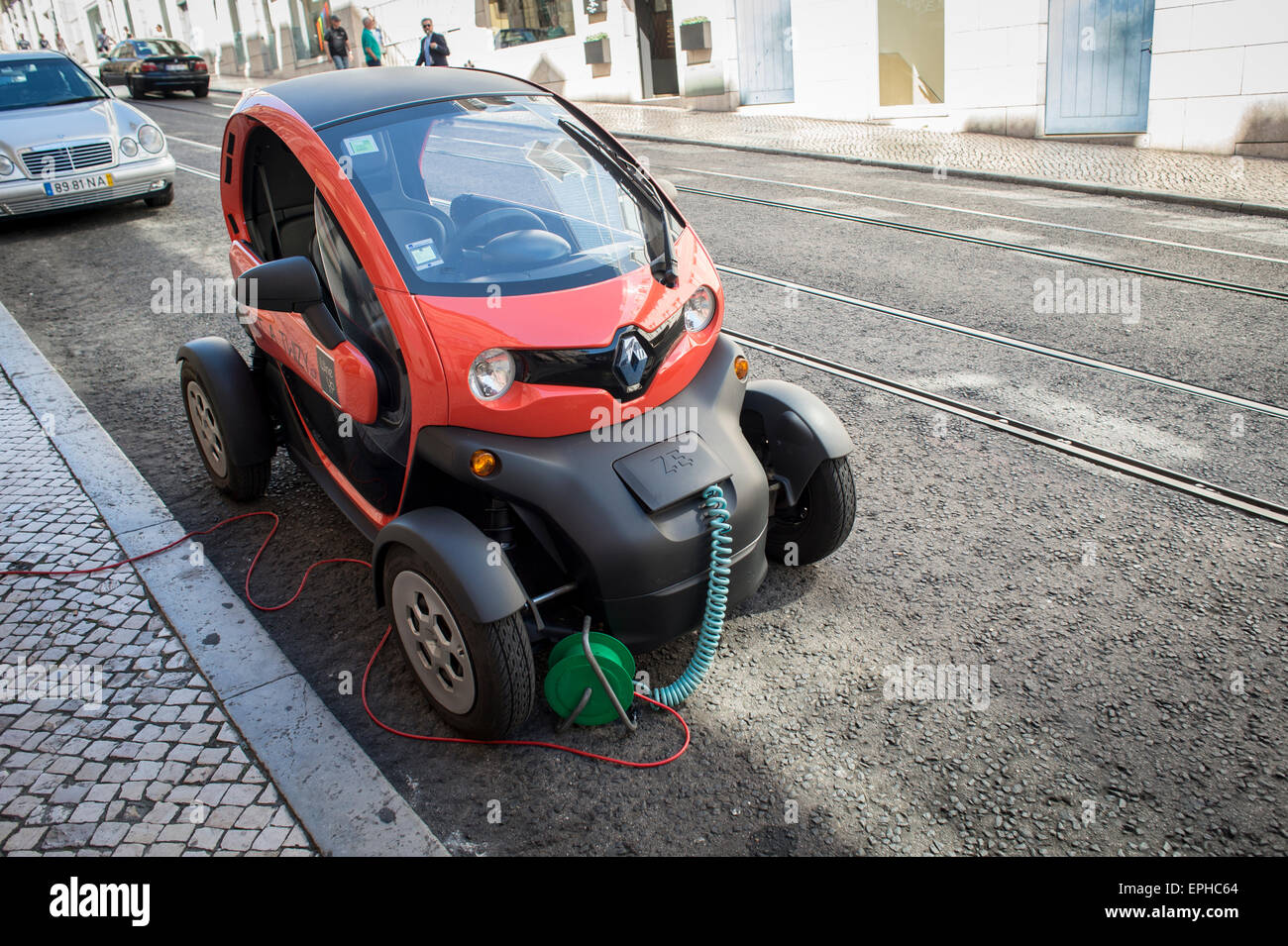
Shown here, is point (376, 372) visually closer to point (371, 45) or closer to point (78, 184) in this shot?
point (78, 184)

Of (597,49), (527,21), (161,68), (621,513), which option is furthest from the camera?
(527,21)

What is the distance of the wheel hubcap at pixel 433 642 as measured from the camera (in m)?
2.89

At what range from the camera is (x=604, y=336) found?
9.93 feet

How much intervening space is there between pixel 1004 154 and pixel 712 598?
12.5 metres

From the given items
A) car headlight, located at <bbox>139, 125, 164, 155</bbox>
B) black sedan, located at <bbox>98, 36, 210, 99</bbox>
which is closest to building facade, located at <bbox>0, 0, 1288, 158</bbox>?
black sedan, located at <bbox>98, 36, 210, 99</bbox>

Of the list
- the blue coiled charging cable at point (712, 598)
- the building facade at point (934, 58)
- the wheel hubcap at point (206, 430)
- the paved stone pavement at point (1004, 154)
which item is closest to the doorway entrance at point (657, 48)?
the building facade at point (934, 58)

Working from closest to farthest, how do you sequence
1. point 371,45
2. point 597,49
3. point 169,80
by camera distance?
point 597,49, point 371,45, point 169,80

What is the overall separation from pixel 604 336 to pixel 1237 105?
42.9 ft

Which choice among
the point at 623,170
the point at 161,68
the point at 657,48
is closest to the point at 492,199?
the point at 623,170

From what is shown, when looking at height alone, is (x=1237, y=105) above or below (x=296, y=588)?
above

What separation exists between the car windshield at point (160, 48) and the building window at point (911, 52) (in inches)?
713

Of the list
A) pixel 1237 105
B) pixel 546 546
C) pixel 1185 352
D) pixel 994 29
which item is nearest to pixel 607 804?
pixel 546 546

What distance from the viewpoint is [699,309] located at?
134 inches
